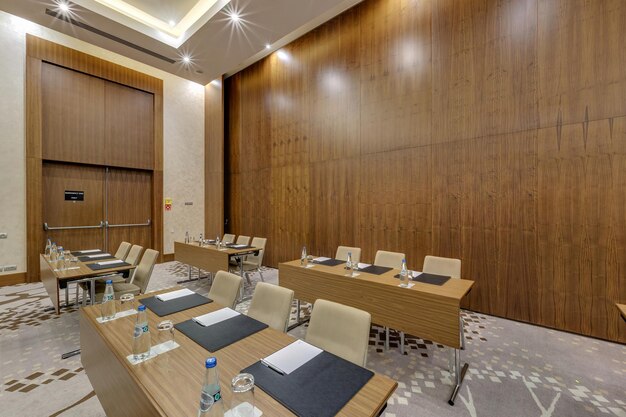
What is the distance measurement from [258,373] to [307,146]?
5.00 metres

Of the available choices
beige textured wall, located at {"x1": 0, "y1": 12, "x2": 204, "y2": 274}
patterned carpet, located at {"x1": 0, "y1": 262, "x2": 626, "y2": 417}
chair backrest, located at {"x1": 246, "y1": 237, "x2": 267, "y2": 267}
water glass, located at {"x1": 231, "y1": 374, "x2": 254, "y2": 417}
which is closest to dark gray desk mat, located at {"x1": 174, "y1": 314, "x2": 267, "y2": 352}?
water glass, located at {"x1": 231, "y1": 374, "x2": 254, "y2": 417}

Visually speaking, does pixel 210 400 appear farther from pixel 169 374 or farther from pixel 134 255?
pixel 134 255

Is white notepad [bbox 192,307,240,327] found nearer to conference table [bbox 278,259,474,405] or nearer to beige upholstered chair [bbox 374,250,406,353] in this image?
conference table [bbox 278,259,474,405]

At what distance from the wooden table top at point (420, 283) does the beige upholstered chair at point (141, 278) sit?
6.01 ft

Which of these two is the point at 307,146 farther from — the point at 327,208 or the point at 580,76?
the point at 580,76

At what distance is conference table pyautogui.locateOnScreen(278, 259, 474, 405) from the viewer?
7.07 feet

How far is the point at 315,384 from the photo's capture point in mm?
1149

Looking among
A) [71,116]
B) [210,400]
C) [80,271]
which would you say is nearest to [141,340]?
[210,400]

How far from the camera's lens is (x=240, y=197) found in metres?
7.33

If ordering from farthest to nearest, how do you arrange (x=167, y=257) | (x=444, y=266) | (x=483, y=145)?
1. (x=167, y=257)
2. (x=483, y=145)
3. (x=444, y=266)

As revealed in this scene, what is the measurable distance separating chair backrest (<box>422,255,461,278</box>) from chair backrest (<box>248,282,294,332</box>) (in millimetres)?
2050

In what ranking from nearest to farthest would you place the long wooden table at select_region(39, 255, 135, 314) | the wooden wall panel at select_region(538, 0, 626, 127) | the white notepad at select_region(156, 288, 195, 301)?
the white notepad at select_region(156, 288, 195, 301)
the long wooden table at select_region(39, 255, 135, 314)
the wooden wall panel at select_region(538, 0, 626, 127)

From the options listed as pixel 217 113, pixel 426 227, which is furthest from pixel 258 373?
pixel 217 113

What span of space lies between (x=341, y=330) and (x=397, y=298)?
968 mm
